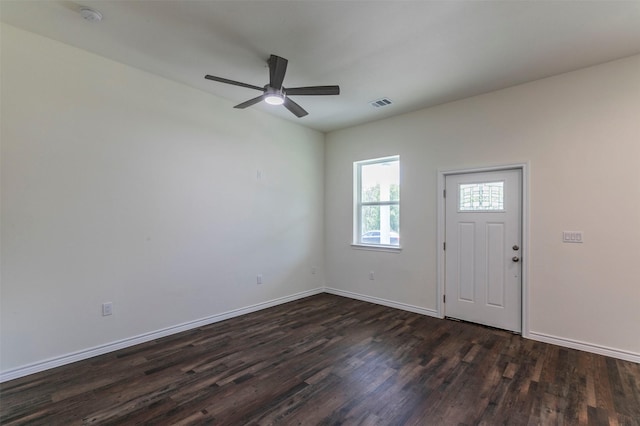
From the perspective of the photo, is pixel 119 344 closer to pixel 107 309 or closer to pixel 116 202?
pixel 107 309

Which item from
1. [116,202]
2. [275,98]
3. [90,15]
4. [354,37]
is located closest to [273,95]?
[275,98]

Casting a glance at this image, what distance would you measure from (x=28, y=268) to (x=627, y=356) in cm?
557

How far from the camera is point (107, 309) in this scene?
294 cm

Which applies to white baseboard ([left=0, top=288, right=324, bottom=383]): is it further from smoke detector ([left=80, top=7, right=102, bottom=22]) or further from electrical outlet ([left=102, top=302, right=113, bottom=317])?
smoke detector ([left=80, top=7, right=102, bottom=22])

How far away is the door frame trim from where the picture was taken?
335 centimetres

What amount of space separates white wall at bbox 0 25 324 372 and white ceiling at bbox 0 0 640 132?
14.3 inches

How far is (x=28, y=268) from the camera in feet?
8.30

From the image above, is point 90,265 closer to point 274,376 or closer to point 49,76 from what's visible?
point 49,76

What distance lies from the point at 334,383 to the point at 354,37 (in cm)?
296

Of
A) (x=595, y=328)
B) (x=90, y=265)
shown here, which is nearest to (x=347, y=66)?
(x=90, y=265)

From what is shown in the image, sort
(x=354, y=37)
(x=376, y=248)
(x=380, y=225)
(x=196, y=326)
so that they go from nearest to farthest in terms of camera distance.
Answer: (x=354, y=37), (x=196, y=326), (x=376, y=248), (x=380, y=225)

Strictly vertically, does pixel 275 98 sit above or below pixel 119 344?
above

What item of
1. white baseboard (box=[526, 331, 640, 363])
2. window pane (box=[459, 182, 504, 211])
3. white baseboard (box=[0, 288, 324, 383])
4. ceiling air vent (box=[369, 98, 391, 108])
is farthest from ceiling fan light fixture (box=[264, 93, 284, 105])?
white baseboard (box=[526, 331, 640, 363])

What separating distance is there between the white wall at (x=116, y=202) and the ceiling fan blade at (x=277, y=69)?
150cm
